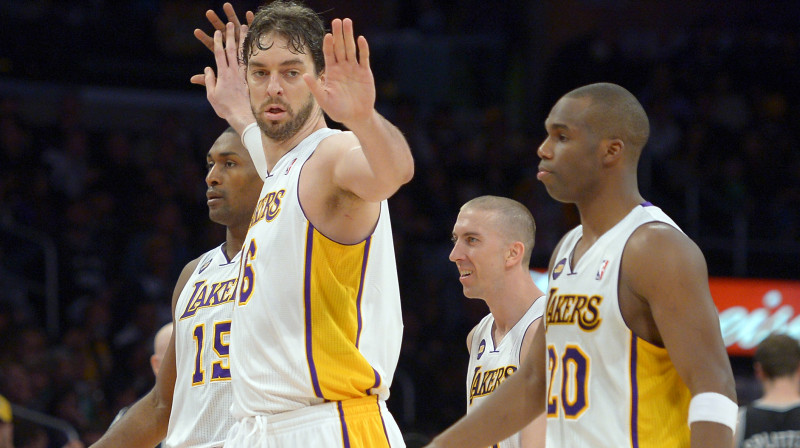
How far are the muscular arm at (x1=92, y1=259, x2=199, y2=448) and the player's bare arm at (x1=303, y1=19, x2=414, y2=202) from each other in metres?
2.05

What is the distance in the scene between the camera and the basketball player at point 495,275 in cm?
505

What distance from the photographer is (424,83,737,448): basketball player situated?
10.8 ft

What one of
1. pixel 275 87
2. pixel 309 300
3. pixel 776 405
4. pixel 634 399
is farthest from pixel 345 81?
pixel 776 405

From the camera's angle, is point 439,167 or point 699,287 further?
point 439,167

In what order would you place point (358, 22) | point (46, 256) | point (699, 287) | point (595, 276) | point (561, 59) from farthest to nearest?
point (358, 22) → point (561, 59) → point (46, 256) → point (595, 276) → point (699, 287)

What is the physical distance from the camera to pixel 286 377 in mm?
3674

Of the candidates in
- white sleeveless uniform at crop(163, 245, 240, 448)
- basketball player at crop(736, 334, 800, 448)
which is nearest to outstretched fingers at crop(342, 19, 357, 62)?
white sleeveless uniform at crop(163, 245, 240, 448)

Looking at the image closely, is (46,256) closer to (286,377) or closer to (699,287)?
(286,377)

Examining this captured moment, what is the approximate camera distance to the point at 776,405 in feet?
21.2

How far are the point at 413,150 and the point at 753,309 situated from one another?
447cm

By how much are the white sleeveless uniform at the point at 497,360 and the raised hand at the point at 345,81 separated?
6.40ft

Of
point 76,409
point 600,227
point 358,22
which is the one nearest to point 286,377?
point 600,227

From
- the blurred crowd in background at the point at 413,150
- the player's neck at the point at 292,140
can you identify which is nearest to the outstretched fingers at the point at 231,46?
the player's neck at the point at 292,140

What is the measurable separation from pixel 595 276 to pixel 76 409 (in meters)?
6.70
